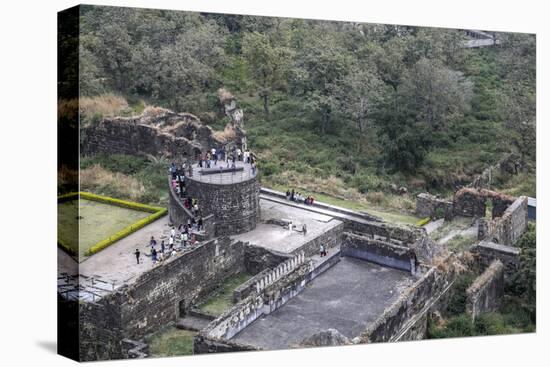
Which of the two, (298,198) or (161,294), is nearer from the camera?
(161,294)

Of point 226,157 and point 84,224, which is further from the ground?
point 226,157

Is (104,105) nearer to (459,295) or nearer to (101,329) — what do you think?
(101,329)

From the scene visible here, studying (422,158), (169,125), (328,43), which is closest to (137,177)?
(169,125)

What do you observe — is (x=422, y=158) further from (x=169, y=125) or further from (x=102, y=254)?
(x=102, y=254)

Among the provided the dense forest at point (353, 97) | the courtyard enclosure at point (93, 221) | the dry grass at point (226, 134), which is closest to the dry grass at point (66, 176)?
the courtyard enclosure at point (93, 221)

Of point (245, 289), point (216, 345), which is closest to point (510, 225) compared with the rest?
point (245, 289)

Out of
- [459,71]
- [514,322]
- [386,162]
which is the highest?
[459,71]

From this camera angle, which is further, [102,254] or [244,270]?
[244,270]
